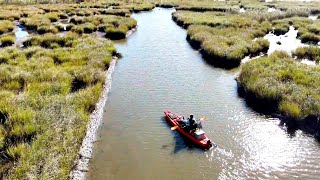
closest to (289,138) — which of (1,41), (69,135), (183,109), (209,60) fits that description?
(183,109)

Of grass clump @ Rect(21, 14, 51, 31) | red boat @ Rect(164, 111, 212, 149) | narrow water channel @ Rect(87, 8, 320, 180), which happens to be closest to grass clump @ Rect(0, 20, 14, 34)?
grass clump @ Rect(21, 14, 51, 31)

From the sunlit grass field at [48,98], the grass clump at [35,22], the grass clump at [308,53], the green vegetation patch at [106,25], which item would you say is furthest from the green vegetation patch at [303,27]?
the grass clump at [35,22]

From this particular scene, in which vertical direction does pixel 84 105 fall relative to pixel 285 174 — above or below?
above

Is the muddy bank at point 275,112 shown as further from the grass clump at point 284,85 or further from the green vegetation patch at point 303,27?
the green vegetation patch at point 303,27

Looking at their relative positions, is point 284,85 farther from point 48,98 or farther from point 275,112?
point 48,98

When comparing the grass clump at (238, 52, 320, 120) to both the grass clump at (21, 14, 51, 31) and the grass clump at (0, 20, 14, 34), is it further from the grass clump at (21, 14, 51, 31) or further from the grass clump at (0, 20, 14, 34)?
the grass clump at (0, 20, 14, 34)

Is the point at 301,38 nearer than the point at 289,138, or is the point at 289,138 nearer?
the point at 289,138

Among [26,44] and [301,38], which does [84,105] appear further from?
[301,38]
